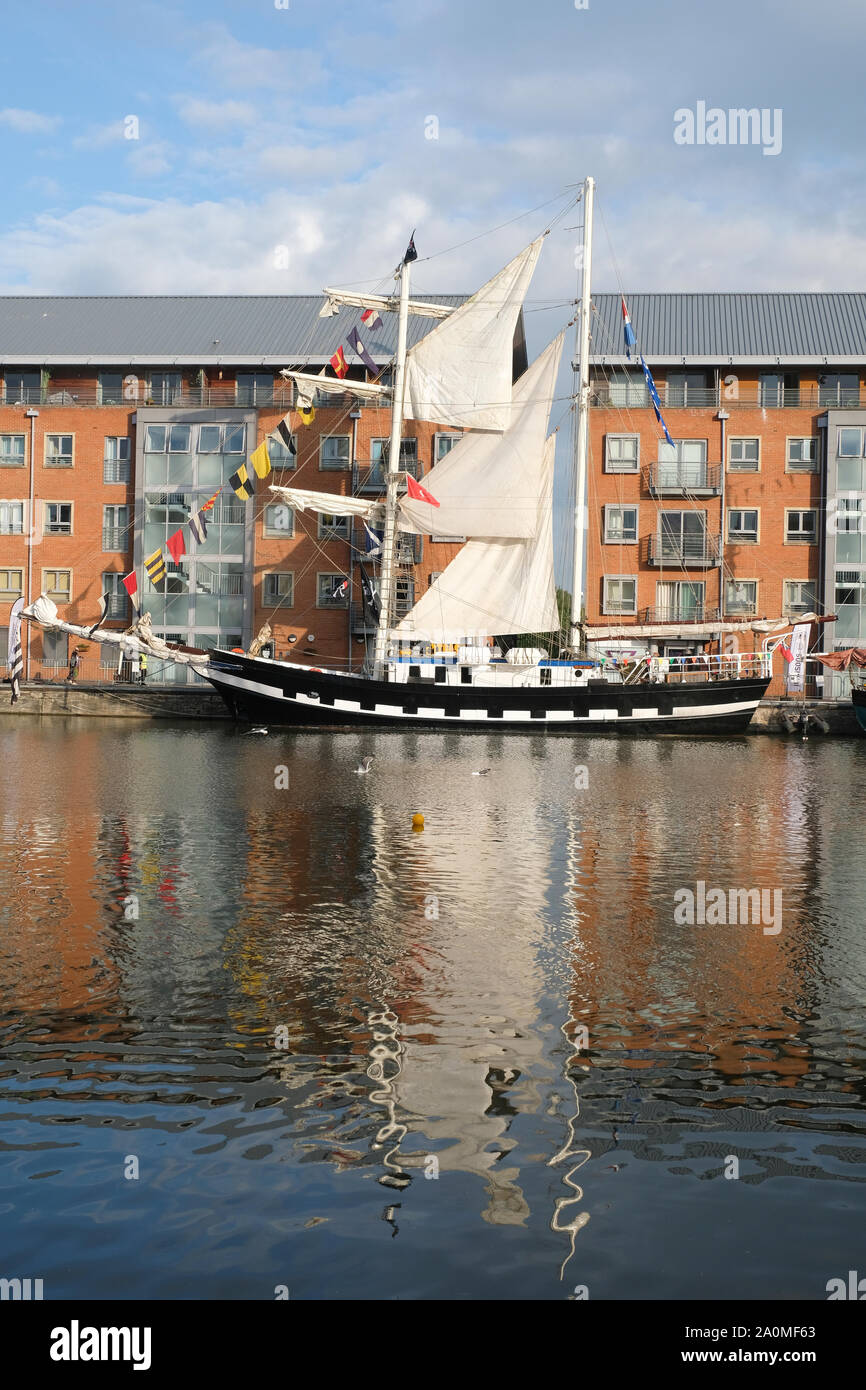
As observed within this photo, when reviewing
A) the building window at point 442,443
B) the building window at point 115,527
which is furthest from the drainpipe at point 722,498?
the building window at point 115,527

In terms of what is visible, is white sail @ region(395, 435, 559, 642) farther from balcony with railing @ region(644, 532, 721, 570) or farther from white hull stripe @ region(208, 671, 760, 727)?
balcony with railing @ region(644, 532, 721, 570)

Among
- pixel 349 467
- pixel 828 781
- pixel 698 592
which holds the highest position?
pixel 349 467

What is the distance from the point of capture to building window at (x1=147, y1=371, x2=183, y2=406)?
2731 inches

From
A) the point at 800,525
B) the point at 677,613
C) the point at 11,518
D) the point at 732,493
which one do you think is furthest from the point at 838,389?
the point at 11,518

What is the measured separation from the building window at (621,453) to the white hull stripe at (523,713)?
16.2 m

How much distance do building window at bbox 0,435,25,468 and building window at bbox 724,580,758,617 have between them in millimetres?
37870

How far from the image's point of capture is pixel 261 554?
218 feet

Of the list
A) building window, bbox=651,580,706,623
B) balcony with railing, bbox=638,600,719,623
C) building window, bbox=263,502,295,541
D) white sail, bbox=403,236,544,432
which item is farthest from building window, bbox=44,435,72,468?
building window, bbox=651,580,706,623

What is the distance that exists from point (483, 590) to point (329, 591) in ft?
36.3

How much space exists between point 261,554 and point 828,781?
38.6m

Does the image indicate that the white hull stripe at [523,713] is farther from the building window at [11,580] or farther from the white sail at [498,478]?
the building window at [11,580]

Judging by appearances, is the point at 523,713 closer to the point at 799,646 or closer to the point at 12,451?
the point at 799,646
